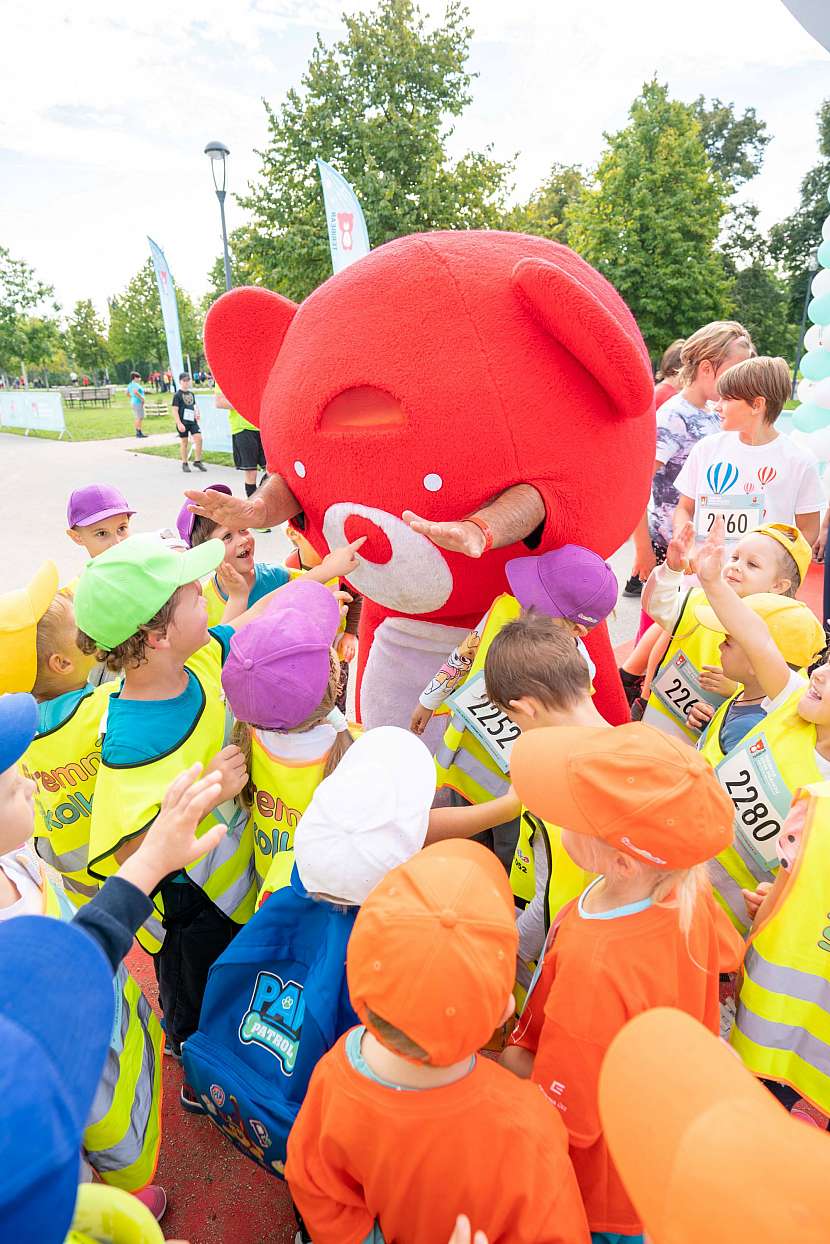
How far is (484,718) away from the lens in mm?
2082

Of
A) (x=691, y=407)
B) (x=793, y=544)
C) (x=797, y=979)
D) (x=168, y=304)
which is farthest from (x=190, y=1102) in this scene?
(x=168, y=304)

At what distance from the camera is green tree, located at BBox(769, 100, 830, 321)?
2777cm

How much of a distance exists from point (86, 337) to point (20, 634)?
50084mm

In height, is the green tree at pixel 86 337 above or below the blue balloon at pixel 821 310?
above

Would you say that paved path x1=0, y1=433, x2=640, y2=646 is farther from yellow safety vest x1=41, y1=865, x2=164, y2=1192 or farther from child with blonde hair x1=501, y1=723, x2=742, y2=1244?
yellow safety vest x1=41, y1=865, x2=164, y2=1192

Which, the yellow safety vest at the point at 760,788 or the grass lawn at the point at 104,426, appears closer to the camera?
the yellow safety vest at the point at 760,788

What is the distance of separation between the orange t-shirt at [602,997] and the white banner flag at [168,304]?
1282 cm

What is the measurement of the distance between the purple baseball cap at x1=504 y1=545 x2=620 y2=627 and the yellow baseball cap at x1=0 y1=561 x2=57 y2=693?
132 centimetres

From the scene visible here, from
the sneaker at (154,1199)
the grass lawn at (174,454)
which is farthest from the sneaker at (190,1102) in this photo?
the grass lawn at (174,454)

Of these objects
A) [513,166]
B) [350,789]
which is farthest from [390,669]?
[513,166]

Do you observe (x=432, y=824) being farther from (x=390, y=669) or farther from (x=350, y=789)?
(x=390, y=669)

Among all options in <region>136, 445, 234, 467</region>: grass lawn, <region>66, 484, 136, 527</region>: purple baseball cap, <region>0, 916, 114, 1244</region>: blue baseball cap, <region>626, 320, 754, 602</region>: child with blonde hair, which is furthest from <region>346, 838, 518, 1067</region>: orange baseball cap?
<region>136, 445, 234, 467</region>: grass lawn

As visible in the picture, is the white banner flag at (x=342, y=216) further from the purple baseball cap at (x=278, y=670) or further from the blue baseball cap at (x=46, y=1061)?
the blue baseball cap at (x=46, y=1061)

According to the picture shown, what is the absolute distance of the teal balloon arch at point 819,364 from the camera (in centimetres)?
622
